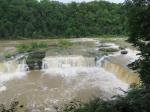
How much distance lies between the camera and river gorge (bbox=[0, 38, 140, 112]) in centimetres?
1235

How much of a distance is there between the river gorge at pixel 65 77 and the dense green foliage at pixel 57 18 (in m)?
11.4

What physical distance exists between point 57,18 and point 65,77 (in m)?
19.3

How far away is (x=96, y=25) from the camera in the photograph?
33.9 metres

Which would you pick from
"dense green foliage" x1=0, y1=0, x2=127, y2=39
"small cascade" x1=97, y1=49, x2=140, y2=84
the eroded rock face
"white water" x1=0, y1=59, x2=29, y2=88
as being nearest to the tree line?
"small cascade" x1=97, y1=49, x2=140, y2=84

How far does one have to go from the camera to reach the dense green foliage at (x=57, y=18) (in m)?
32.6

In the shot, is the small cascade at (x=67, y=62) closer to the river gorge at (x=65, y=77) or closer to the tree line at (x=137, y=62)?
the river gorge at (x=65, y=77)

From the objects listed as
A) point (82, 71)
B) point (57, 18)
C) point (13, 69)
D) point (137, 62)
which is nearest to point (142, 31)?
point (137, 62)

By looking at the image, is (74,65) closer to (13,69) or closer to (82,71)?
(82,71)

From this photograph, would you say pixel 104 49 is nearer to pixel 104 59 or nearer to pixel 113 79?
pixel 104 59

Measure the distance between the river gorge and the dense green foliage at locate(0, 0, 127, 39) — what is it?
37.5ft

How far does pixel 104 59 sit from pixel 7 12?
1835cm

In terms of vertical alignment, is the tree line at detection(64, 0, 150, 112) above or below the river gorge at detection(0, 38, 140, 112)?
above

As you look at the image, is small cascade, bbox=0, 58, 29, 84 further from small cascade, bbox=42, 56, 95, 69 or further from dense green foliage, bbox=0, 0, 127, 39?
dense green foliage, bbox=0, 0, 127, 39

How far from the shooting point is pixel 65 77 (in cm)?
1571
